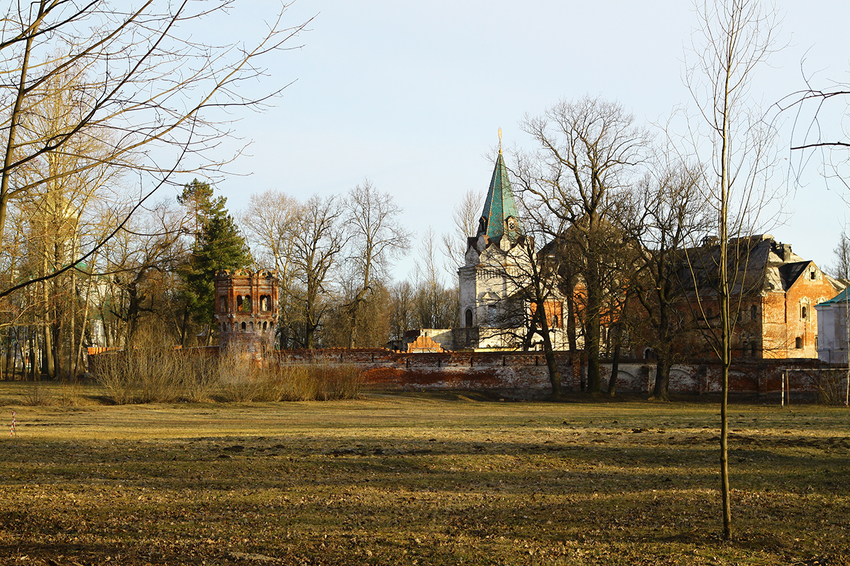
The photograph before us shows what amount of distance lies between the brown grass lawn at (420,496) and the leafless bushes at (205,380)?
10982 mm

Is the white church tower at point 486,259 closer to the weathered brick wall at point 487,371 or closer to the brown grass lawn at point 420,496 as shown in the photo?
the weathered brick wall at point 487,371

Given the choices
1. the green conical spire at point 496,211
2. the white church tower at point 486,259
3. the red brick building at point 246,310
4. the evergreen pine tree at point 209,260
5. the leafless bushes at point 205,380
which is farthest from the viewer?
the green conical spire at point 496,211

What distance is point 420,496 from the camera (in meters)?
9.90

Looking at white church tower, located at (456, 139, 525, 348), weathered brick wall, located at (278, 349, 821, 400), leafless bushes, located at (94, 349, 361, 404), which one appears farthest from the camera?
white church tower, located at (456, 139, 525, 348)

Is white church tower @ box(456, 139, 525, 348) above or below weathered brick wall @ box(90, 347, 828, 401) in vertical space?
above

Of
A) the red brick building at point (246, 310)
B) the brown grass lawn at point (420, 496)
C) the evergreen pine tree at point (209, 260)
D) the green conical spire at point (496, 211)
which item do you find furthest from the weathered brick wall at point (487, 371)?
the green conical spire at point (496, 211)

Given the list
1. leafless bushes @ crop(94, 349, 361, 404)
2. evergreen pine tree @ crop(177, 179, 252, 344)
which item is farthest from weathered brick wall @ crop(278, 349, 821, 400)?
evergreen pine tree @ crop(177, 179, 252, 344)

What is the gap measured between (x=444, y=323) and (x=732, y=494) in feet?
225

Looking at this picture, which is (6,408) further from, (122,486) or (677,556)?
(677,556)

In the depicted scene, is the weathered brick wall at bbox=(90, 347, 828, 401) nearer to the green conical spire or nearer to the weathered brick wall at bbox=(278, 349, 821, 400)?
the weathered brick wall at bbox=(278, 349, 821, 400)

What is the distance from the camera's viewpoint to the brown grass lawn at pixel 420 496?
7172 millimetres

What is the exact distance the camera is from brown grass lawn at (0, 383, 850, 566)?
23.5ft

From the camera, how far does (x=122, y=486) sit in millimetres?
10125

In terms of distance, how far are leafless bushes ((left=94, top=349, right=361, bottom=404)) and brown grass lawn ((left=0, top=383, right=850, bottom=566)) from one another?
11.0 metres
